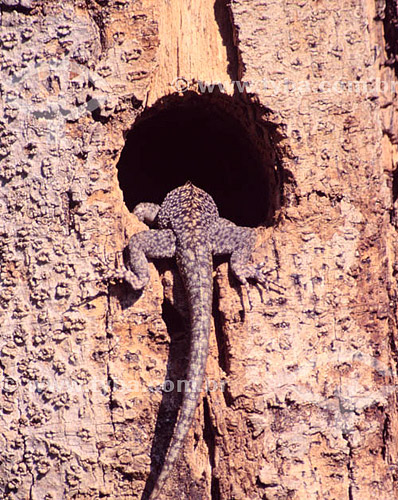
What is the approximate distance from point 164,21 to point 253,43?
28.3 inches

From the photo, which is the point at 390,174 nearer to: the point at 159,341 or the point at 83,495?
the point at 159,341

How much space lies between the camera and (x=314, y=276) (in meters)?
4.76

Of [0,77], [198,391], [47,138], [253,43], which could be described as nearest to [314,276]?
[198,391]

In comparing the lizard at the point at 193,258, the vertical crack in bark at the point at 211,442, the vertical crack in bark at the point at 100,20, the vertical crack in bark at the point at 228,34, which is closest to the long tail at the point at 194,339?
the lizard at the point at 193,258

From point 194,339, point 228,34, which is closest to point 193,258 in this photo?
point 194,339

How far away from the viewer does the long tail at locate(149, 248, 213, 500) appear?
430cm

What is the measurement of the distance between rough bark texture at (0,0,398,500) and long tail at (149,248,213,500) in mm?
200

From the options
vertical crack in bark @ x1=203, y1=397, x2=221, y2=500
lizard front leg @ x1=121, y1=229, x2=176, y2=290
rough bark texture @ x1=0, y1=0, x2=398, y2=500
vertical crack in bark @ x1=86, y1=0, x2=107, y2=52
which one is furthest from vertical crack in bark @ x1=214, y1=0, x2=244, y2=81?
vertical crack in bark @ x1=203, y1=397, x2=221, y2=500

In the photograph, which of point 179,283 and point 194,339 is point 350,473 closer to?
point 194,339

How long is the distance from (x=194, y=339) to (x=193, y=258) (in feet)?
2.07

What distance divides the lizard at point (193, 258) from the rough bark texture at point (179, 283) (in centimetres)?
13

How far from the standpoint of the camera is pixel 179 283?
16.0 ft

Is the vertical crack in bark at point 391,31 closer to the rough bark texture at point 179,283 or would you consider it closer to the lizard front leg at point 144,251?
the rough bark texture at point 179,283

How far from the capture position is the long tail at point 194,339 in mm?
4297
